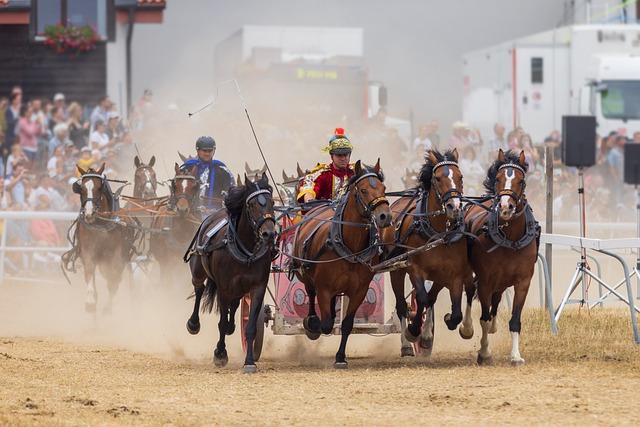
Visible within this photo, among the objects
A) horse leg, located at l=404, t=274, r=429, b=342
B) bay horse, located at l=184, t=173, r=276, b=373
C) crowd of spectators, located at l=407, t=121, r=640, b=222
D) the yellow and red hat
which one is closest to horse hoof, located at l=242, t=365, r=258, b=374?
bay horse, located at l=184, t=173, r=276, b=373

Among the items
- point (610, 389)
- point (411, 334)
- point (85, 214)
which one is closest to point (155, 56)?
point (85, 214)

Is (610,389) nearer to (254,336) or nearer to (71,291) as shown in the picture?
(254,336)

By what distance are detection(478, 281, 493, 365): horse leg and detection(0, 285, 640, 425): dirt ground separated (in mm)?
212

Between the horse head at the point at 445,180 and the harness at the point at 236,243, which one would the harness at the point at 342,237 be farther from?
the horse head at the point at 445,180

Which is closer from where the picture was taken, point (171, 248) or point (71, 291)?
point (171, 248)

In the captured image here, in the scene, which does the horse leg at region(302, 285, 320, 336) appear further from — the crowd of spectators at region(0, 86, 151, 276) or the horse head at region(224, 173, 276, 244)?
the crowd of spectators at region(0, 86, 151, 276)

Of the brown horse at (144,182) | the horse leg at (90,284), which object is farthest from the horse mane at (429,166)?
the brown horse at (144,182)

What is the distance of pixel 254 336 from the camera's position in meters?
14.6

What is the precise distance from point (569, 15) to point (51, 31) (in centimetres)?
1730

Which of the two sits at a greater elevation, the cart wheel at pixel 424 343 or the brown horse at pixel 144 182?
the brown horse at pixel 144 182

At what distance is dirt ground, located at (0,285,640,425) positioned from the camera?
11547 mm

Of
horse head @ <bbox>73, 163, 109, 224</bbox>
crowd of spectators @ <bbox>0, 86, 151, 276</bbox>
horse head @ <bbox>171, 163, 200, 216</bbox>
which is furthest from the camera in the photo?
crowd of spectators @ <bbox>0, 86, 151, 276</bbox>

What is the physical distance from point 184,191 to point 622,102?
1675 cm

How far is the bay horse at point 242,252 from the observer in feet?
47.2
